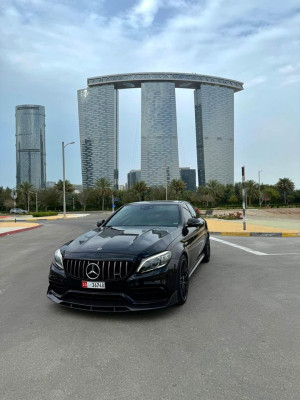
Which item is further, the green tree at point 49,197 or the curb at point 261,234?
the green tree at point 49,197

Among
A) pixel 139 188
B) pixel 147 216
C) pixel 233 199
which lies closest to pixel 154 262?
pixel 147 216

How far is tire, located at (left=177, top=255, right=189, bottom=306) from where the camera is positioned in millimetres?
4203

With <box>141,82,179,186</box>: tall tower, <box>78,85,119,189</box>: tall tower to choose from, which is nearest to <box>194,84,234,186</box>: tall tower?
<box>141,82,179,186</box>: tall tower

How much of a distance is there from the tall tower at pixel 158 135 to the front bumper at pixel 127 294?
118083mm

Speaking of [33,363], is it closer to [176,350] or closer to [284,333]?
[176,350]

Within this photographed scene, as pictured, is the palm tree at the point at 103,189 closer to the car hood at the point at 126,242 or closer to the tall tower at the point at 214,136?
the tall tower at the point at 214,136

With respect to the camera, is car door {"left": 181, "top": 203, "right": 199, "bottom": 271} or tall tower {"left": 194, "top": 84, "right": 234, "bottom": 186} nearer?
car door {"left": 181, "top": 203, "right": 199, "bottom": 271}

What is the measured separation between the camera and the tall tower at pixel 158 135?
12925 centimetres

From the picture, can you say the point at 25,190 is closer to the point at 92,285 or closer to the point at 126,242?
the point at 126,242

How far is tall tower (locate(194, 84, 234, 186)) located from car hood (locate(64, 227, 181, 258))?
14596cm

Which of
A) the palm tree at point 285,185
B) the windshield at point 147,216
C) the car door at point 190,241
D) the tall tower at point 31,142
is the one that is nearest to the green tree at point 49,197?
the palm tree at point 285,185

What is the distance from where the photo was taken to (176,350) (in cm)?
313

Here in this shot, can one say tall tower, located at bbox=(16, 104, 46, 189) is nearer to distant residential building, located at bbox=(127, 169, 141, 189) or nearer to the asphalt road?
distant residential building, located at bbox=(127, 169, 141, 189)

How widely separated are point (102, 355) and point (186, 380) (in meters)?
0.90
